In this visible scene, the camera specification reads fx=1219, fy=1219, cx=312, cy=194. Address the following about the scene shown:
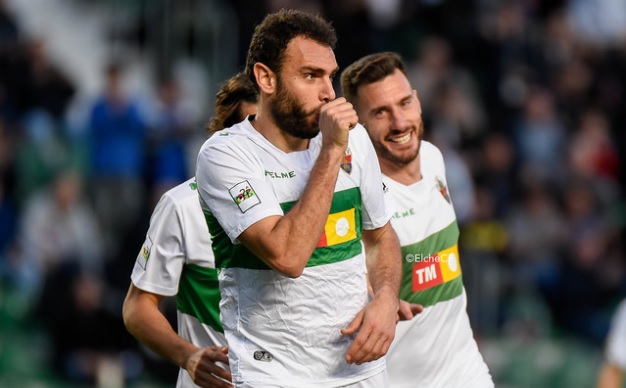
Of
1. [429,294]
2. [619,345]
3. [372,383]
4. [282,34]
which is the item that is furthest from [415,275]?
[619,345]

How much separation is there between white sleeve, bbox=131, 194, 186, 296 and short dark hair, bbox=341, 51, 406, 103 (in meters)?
1.22

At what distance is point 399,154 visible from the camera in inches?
245

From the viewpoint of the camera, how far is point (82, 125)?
13711 millimetres

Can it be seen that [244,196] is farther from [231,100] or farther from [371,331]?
[231,100]

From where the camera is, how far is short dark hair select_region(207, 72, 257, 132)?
19.3 ft

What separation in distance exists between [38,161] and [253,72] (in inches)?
355

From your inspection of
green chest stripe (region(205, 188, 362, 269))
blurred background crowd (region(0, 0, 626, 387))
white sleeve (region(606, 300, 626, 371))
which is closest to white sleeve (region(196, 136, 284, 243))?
green chest stripe (region(205, 188, 362, 269))

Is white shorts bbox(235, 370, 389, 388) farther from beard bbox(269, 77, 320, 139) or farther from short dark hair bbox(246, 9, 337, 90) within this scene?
short dark hair bbox(246, 9, 337, 90)

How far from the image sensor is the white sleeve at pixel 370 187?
5078 millimetres

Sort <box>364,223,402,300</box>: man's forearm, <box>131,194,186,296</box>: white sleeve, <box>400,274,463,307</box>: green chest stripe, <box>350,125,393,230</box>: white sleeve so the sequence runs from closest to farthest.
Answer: <box>350,125,393,230</box>: white sleeve < <box>364,223,402,300</box>: man's forearm < <box>131,194,186,296</box>: white sleeve < <box>400,274,463,307</box>: green chest stripe

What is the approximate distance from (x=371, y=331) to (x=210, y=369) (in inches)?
34.7

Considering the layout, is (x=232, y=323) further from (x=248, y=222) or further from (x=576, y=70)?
(x=576, y=70)

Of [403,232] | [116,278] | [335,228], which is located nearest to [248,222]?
[335,228]

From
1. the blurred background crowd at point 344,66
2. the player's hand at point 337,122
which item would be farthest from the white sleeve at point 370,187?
the blurred background crowd at point 344,66
